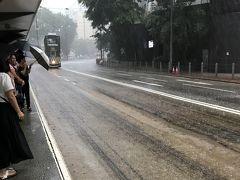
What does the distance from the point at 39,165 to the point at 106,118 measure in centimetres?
461

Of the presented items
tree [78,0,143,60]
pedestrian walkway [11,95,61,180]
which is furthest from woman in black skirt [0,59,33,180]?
tree [78,0,143,60]

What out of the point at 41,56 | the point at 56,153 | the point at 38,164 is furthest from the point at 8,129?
the point at 41,56

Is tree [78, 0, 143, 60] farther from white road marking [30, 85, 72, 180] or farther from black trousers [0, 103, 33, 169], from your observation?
black trousers [0, 103, 33, 169]

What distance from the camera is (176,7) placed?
37.6 m

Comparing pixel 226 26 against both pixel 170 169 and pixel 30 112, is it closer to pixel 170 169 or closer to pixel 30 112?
pixel 30 112

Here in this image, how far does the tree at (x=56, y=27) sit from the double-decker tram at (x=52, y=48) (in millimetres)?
61401

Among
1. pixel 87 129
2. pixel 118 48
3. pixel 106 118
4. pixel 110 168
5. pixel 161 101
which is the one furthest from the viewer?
pixel 118 48

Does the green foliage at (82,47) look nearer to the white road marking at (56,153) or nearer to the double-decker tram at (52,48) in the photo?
the double-decker tram at (52,48)

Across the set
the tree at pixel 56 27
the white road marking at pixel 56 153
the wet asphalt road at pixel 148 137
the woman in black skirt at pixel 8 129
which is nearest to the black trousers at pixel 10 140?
the woman in black skirt at pixel 8 129

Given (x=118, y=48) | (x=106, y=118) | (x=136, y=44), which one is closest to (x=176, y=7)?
(x=136, y=44)

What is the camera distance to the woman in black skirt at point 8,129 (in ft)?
20.5

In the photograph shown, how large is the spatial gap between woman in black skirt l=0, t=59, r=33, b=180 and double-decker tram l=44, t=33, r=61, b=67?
49690 millimetres

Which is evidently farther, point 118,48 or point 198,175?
point 118,48

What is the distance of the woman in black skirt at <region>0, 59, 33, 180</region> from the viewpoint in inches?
246
